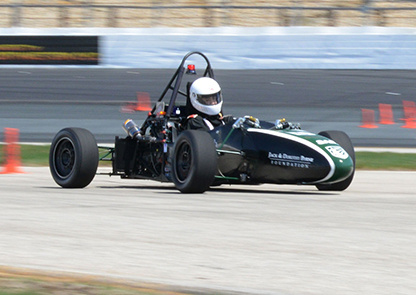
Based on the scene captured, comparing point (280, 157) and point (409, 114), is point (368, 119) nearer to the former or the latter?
point (409, 114)

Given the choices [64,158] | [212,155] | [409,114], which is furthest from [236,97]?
[212,155]

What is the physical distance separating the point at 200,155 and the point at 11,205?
1.98 meters

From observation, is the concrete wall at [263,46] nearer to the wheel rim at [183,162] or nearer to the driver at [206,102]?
the driver at [206,102]

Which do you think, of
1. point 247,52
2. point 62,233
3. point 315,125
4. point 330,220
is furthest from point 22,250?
point 247,52

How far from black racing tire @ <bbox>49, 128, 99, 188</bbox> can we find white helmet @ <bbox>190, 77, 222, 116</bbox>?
4.47ft

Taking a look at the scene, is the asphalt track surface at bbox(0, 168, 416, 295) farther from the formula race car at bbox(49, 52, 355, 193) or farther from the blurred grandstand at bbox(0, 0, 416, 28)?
the blurred grandstand at bbox(0, 0, 416, 28)

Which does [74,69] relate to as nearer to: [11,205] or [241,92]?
[241,92]

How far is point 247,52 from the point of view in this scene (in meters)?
24.5

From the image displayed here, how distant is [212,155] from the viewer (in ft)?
27.4

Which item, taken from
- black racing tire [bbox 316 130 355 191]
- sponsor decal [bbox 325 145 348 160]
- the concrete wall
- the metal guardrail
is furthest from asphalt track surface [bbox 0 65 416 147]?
sponsor decal [bbox 325 145 348 160]

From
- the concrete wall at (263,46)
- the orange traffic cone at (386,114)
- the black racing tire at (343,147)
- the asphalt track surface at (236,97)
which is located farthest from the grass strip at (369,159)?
the concrete wall at (263,46)

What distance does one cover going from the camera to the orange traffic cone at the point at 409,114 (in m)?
19.2

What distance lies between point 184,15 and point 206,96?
61.8ft

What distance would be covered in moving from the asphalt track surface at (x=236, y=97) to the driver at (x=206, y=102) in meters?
8.47
